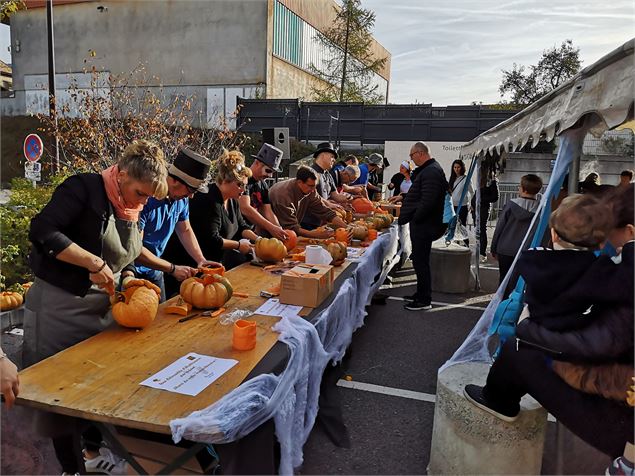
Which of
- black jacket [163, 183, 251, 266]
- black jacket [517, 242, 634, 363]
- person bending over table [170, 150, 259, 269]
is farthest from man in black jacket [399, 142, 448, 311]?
black jacket [517, 242, 634, 363]

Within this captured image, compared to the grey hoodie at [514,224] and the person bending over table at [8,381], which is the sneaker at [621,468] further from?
the grey hoodie at [514,224]

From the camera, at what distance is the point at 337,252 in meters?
3.84

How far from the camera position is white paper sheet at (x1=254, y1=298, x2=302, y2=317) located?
8.64 feet

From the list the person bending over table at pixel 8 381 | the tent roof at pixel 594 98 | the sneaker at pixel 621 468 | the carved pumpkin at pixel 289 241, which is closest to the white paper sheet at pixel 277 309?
the person bending over table at pixel 8 381

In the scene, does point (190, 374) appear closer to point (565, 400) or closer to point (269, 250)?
point (565, 400)

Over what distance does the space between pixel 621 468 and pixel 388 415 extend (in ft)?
5.64

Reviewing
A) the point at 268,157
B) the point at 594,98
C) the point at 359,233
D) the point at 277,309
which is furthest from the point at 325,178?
the point at 594,98

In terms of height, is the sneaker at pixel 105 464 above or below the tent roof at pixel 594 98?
below

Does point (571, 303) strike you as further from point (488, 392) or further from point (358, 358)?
point (358, 358)

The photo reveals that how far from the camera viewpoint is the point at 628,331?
173 cm

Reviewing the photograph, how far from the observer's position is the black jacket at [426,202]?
550 cm

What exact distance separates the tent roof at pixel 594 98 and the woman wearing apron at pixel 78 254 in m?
2.34

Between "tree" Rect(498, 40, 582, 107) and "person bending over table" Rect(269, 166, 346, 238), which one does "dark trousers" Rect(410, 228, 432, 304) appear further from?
"tree" Rect(498, 40, 582, 107)

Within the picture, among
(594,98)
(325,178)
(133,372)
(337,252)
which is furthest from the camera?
(325,178)
